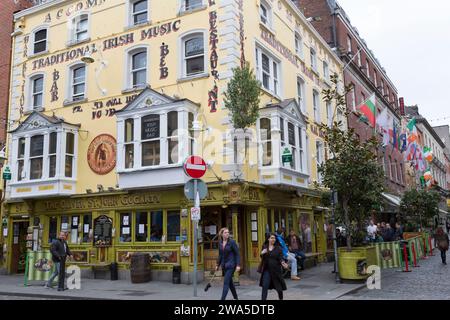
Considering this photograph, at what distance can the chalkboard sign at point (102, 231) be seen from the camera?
16.5m

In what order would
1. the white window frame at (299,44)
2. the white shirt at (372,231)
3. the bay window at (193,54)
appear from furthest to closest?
1. the white window frame at (299,44)
2. the white shirt at (372,231)
3. the bay window at (193,54)

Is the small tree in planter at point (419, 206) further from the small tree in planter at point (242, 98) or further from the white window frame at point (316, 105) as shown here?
the small tree in planter at point (242, 98)

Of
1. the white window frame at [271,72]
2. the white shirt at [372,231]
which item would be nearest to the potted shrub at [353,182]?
the white window frame at [271,72]

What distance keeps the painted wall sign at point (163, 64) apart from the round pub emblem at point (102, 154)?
3.20 m

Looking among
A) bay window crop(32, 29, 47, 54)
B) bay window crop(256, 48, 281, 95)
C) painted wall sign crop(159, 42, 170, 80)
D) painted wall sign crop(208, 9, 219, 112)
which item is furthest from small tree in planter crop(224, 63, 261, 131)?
bay window crop(32, 29, 47, 54)

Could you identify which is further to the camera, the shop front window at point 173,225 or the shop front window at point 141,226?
the shop front window at point 141,226

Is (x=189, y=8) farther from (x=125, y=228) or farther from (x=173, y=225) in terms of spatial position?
(x=125, y=228)

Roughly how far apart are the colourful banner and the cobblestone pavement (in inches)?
359

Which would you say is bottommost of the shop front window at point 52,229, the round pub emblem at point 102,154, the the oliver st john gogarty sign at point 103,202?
the shop front window at point 52,229

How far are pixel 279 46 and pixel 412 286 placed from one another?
1128 cm

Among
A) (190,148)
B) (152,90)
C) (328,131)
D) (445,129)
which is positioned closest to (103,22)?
(152,90)

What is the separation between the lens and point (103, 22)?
726 inches

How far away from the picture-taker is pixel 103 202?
55.1 feet

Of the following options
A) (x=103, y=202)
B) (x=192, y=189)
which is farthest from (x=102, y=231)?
(x=192, y=189)
